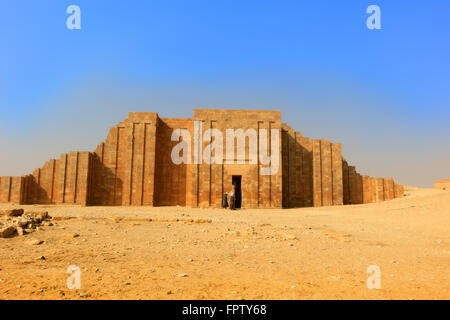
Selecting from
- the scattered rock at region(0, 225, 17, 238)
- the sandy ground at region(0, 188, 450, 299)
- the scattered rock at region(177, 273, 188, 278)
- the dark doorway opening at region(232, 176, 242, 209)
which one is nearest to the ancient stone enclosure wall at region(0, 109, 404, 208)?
the dark doorway opening at region(232, 176, 242, 209)

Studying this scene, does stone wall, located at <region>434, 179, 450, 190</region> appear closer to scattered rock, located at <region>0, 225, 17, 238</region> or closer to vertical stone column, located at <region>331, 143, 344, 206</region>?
vertical stone column, located at <region>331, 143, 344, 206</region>

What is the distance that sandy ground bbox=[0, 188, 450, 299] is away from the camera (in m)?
3.41

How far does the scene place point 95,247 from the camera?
598cm

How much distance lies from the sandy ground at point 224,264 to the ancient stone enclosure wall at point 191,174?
13.1 metres

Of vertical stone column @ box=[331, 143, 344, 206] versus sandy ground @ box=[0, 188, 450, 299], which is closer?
sandy ground @ box=[0, 188, 450, 299]

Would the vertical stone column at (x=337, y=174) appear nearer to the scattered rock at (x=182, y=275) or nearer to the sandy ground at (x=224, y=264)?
the sandy ground at (x=224, y=264)

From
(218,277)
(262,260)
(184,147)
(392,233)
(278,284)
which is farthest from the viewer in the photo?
(184,147)

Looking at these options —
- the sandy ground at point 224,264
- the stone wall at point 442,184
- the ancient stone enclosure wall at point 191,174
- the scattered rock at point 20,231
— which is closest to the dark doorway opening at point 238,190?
the ancient stone enclosure wall at point 191,174

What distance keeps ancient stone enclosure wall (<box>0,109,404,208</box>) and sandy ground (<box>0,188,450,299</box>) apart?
13080 mm

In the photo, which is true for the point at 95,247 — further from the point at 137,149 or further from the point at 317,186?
the point at 317,186

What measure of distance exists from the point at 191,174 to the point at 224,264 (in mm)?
17106
